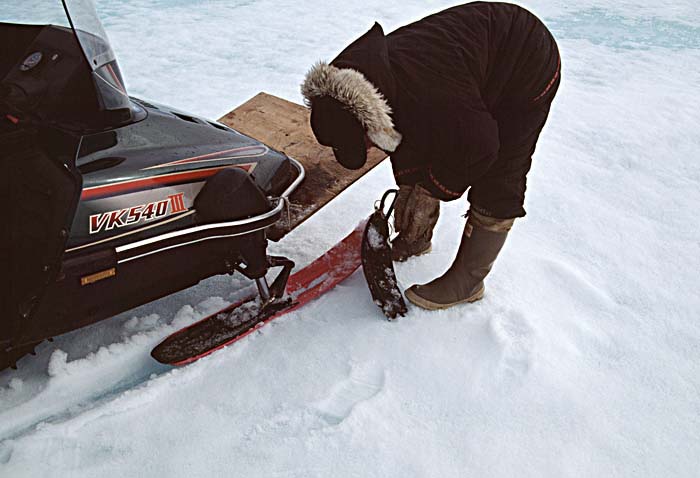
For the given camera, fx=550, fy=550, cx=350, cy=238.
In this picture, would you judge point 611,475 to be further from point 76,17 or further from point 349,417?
point 76,17

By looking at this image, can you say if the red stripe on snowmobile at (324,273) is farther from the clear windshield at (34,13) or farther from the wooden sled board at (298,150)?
the clear windshield at (34,13)

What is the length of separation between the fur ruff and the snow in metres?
0.78

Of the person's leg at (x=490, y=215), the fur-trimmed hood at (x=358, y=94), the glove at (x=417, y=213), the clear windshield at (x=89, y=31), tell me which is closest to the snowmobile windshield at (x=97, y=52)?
the clear windshield at (x=89, y=31)

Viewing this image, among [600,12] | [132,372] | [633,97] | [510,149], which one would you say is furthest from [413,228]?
[600,12]

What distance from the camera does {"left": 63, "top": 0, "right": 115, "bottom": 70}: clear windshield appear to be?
54.1 inches

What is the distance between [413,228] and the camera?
1.99 meters

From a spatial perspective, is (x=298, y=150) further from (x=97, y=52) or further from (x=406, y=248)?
(x=97, y=52)

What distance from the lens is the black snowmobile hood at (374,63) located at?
145cm

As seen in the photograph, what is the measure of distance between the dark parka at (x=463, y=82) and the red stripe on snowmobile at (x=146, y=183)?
0.49 m

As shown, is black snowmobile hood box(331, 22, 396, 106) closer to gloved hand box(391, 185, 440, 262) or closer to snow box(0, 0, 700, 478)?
gloved hand box(391, 185, 440, 262)

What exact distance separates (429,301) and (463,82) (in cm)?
83

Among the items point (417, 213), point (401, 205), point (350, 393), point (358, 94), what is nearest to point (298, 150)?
point (401, 205)

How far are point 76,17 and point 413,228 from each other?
1213 mm

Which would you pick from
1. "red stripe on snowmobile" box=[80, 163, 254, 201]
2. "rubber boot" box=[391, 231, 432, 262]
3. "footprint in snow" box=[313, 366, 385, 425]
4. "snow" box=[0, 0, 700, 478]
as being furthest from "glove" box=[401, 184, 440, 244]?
"red stripe on snowmobile" box=[80, 163, 254, 201]
